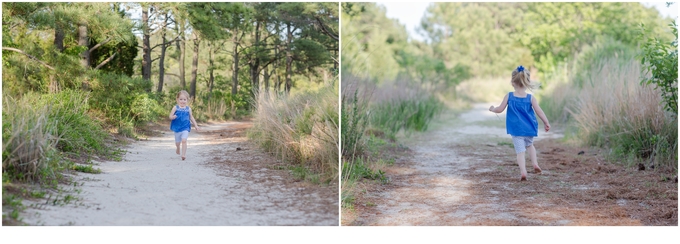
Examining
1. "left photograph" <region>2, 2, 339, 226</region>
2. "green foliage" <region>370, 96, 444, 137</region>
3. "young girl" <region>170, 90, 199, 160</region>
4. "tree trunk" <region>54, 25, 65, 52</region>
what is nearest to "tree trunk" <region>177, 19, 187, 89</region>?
"left photograph" <region>2, 2, 339, 226</region>

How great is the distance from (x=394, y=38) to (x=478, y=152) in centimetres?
1274

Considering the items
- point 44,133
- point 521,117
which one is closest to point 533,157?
point 521,117

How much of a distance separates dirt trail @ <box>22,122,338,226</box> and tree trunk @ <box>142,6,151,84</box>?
948 millimetres

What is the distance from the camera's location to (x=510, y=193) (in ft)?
16.2

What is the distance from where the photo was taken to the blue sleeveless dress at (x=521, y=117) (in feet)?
17.5

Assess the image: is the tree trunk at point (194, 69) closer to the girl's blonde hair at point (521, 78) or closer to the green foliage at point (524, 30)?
the girl's blonde hair at point (521, 78)

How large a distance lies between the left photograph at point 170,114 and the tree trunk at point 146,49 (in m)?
0.01

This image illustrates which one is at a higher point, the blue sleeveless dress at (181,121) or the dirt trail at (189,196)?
the blue sleeveless dress at (181,121)

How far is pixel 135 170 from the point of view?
4.46m

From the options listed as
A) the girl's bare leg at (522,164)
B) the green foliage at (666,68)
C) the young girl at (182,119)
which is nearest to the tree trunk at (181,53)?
the young girl at (182,119)

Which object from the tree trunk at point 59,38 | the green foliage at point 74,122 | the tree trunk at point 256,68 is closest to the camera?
the green foliage at point 74,122

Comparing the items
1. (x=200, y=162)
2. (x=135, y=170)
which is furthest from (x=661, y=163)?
(x=135, y=170)

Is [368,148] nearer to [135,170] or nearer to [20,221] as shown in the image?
[135,170]

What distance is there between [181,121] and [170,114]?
212 millimetres
